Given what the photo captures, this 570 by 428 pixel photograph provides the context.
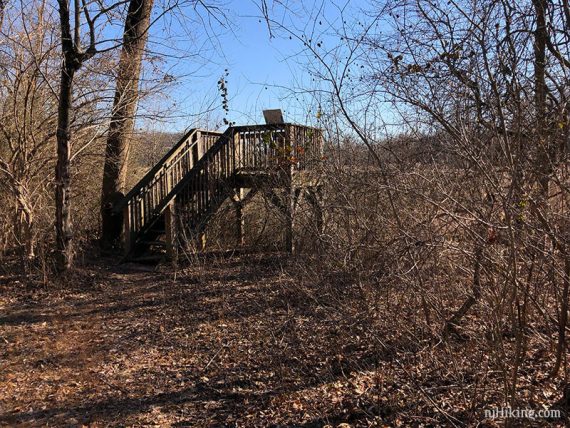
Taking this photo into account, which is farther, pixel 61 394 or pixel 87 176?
pixel 87 176

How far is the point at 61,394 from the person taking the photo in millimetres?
4664

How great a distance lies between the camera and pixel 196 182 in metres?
10.7

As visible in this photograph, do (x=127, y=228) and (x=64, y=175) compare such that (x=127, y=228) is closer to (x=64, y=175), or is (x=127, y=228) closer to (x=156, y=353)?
(x=64, y=175)

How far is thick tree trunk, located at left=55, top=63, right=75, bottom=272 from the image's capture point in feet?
26.7

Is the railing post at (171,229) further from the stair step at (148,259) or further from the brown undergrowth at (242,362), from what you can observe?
the brown undergrowth at (242,362)

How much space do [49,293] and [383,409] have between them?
610 cm

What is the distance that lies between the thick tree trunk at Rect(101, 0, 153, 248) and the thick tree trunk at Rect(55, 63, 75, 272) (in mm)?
1461

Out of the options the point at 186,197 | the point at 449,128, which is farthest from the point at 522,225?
the point at 186,197

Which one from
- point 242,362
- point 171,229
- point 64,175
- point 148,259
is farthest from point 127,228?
point 242,362

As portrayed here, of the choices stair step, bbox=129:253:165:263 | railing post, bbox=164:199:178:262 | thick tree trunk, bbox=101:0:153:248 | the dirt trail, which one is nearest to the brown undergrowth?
the dirt trail

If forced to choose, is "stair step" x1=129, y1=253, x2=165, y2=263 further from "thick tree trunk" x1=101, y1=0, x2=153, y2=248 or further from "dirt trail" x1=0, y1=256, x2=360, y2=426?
"dirt trail" x1=0, y1=256, x2=360, y2=426

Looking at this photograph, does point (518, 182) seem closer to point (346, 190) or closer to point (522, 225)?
point (522, 225)

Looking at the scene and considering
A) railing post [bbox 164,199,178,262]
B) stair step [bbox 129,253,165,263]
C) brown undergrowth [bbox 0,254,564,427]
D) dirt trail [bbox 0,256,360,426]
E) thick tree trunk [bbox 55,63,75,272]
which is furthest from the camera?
stair step [bbox 129,253,165,263]

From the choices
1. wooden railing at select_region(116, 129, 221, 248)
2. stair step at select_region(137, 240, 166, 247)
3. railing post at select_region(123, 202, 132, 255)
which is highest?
wooden railing at select_region(116, 129, 221, 248)
